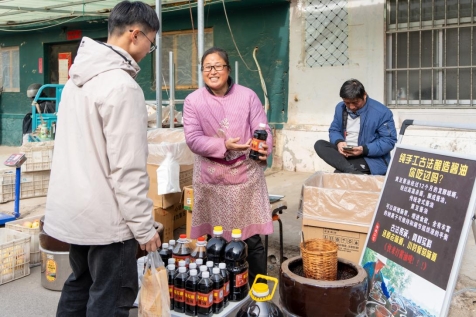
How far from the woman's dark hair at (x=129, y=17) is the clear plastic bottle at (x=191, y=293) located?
1.40 metres

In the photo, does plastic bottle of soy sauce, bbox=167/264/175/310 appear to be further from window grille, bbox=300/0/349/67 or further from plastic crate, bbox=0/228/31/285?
window grille, bbox=300/0/349/67

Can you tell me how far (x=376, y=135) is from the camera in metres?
3.92

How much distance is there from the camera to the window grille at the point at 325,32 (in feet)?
23.9

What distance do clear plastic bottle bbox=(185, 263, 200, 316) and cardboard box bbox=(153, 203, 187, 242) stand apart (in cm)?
182

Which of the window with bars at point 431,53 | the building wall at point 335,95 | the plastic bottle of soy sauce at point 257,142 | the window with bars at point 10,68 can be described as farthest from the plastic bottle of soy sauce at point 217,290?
the window with bars at point 10,68

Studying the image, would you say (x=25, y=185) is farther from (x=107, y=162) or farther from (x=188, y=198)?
(x=107, y=162)

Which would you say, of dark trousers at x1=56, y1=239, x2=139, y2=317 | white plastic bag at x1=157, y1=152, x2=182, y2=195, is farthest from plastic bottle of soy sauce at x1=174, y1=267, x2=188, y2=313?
white plastic bag at x1=157, y1=152, x2=182, y2=195

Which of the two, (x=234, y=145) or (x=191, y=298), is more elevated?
(x=234, y=145)

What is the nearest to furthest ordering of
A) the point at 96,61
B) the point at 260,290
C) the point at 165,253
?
the point at 96,61
the point at 260,290
the point at 165,253

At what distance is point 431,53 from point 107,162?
5.97 m

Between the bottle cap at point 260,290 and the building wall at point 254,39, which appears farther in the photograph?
the building wall at point 254,39

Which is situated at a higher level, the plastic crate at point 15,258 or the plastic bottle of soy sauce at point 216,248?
the plastic bottle of soy sauce at point 216,248

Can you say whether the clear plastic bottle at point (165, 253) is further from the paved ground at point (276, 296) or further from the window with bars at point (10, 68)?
the window with bars at point (10, 68)

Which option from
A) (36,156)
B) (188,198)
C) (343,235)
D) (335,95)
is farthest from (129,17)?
(335,95)
